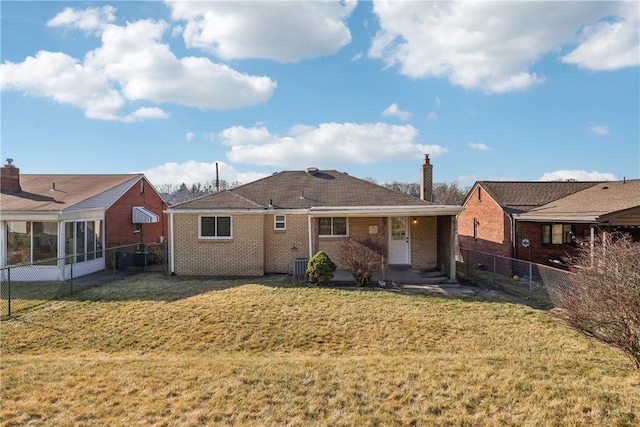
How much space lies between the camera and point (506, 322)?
29.0 ft

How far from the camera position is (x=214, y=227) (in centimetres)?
1490

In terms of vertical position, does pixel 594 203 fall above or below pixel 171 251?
above

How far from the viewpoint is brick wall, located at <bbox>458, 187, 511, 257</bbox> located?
1858 centimetres

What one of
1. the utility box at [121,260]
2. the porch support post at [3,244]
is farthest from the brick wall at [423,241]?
the porch support post at [3,244]

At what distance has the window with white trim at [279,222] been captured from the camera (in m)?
15.3

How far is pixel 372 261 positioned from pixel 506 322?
14.9 ft

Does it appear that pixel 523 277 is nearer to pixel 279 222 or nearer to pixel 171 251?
pixel 279 222

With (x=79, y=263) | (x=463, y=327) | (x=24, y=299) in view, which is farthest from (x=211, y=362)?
(x=79, y=263)

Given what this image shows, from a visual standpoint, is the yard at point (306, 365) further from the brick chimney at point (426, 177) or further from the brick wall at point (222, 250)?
the brick chimney at point (426, 177)

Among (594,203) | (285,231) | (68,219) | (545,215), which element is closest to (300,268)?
(285,231)

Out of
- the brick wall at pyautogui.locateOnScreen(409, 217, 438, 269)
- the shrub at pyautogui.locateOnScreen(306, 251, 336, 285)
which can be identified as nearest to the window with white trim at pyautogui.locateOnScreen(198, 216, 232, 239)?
the shrub at pyautogui.locateOnScreen(306, 251, 336, 285)

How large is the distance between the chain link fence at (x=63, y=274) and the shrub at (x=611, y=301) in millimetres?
12768

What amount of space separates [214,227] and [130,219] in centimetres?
713

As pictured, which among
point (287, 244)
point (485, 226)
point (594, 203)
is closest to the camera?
point (287, 244)
